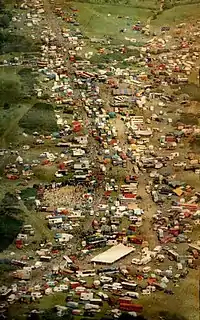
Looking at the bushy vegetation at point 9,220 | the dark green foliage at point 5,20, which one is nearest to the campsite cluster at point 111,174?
the bushy vegetation at point 9,220

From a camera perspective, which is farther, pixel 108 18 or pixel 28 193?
pixel 108 18

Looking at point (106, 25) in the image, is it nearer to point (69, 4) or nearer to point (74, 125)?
point (69, 4)

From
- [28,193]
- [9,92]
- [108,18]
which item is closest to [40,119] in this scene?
[9,92]

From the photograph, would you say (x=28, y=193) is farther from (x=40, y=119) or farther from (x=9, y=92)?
(x=9, y=92)

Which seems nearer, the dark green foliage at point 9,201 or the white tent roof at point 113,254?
the white tent roof at point 113,254

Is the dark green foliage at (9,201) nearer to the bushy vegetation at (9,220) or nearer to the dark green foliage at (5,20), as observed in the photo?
the bushy vegetation at (9,220)

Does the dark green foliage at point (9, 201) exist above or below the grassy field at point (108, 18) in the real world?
below

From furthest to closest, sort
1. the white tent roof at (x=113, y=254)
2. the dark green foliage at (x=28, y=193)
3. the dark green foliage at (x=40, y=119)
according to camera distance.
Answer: the dark green foliage at (x=40, y=119), the dark green foliage at (x=28, y=193), the white tent roof at (x=113, y=254)

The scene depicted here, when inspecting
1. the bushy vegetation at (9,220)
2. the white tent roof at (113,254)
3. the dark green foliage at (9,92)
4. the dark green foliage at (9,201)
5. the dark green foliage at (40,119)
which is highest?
the dark green foliage at (9,92)

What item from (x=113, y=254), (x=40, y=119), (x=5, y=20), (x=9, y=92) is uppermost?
(x=5, y=20)
